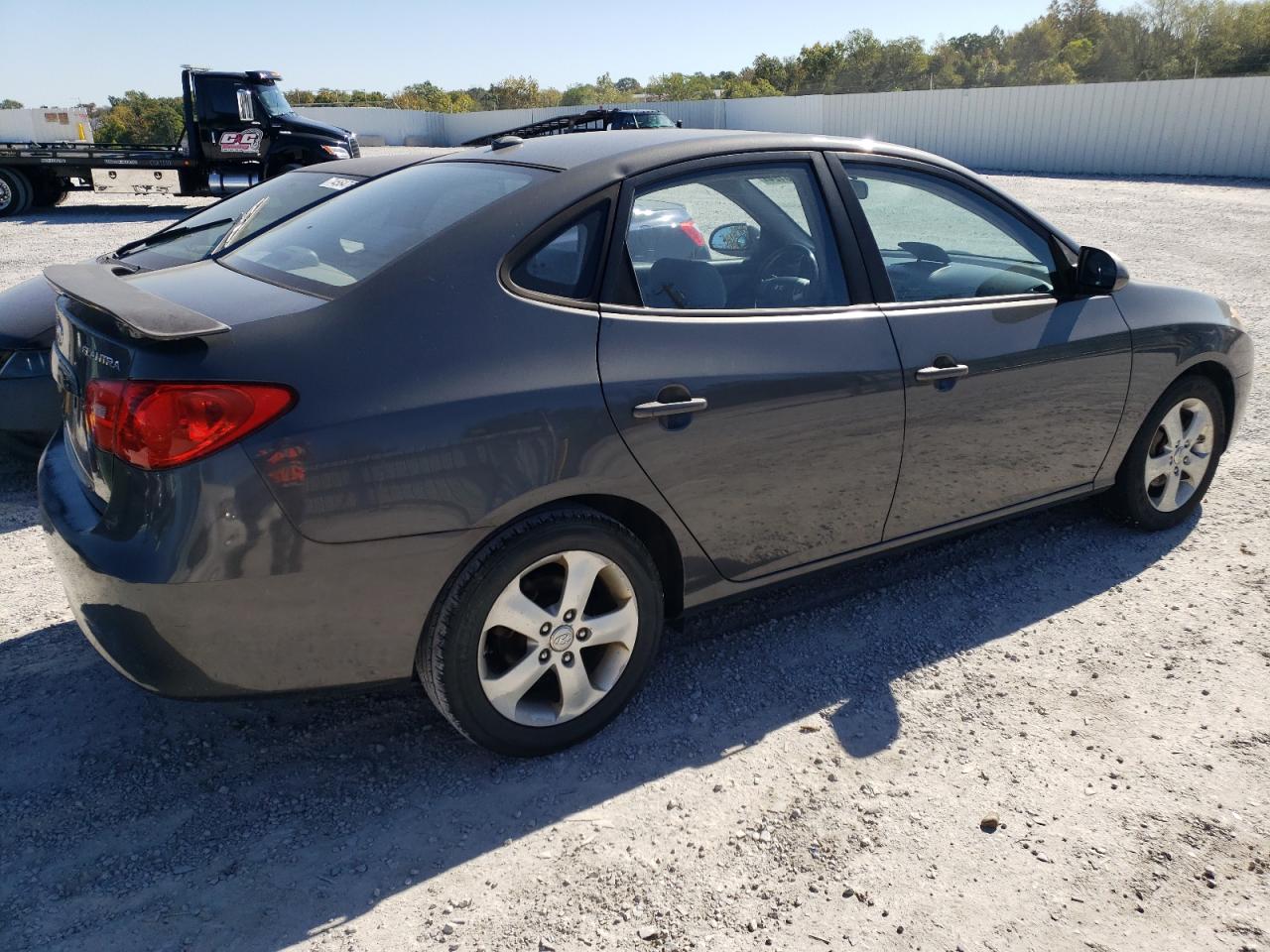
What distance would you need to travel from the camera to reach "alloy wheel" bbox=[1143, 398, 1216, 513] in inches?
168

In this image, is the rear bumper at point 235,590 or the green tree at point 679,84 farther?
the green tree at point 679,84

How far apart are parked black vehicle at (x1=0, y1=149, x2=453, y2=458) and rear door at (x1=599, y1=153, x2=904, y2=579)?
133 cm

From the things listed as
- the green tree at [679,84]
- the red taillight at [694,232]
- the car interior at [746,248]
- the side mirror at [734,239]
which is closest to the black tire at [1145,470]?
the car interior at [746,248]

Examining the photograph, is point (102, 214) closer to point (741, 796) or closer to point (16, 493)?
point (16, 493)

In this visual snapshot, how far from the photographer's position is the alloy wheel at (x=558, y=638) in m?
2.71

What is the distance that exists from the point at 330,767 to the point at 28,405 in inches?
114

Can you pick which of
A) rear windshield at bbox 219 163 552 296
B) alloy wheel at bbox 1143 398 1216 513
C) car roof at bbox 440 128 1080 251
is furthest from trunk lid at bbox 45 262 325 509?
alloy wheel at bbox 1143 398 1216 513

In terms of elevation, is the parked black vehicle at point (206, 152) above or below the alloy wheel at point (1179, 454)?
above

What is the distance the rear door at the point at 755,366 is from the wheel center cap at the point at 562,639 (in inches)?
18.6

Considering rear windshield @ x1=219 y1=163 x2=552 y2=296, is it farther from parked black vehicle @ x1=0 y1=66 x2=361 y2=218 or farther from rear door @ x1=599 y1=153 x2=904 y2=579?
parked black vehicle @ x1=0 y1=66 x2=361 y2=218

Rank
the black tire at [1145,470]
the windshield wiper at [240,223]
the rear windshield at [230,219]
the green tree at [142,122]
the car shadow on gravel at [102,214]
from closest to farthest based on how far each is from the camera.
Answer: the black tire at [1145,470], the windshield wiper at [240,223], the rear windshield at [230,219], the car shadow on gravel at [102,214], the green tree at [142,122]

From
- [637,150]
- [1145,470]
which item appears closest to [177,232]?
[637,150]

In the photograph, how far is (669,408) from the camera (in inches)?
110

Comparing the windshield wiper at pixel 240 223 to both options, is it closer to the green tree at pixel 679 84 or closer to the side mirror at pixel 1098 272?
the side mirror at pixel 1098 272
